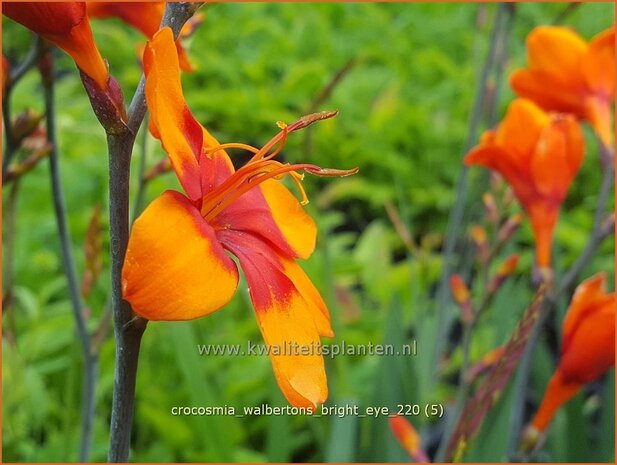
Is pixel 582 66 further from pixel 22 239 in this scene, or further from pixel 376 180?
pixel 376 180

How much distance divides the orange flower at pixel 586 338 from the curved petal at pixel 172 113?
1.45 ft

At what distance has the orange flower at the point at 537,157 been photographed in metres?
0.85

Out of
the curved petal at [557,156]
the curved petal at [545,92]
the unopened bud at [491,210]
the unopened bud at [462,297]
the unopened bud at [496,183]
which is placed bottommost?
the unopened bud at [462,297]

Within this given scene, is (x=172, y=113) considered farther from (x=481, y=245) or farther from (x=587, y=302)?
(x=481, y=245)

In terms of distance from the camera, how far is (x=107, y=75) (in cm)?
38

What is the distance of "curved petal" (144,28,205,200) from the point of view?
348 mm

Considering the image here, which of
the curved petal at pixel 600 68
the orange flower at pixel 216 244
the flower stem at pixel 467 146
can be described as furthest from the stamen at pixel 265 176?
the flower stem at pixel 467 146

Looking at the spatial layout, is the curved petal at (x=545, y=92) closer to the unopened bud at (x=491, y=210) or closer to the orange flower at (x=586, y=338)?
the unopened bud at (x=491, y=210)

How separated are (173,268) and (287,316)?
74 millimetres

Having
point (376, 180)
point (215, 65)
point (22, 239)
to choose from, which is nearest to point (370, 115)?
point (376, 180)

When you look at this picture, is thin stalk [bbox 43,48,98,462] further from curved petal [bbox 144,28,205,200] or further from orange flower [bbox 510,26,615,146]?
orange flower [bbox 510,26,615,146]

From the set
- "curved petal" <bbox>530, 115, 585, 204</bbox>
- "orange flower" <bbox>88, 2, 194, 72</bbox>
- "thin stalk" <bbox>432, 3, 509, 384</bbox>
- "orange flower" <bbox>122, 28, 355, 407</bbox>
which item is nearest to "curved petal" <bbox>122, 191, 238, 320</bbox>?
"orange flower" <bbox>122, 28, 355, 407</bbox>

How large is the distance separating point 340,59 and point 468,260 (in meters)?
1.89

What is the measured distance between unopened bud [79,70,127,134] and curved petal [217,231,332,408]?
9cm
